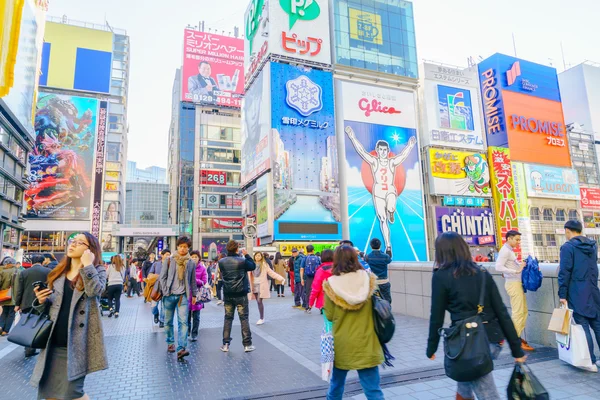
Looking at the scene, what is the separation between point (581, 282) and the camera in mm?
4859

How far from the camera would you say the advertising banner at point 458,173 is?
47219mm

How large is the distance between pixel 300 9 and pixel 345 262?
4340 centimetres

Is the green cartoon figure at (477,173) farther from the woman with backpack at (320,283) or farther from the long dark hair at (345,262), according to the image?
the long dark hair at (345,262)

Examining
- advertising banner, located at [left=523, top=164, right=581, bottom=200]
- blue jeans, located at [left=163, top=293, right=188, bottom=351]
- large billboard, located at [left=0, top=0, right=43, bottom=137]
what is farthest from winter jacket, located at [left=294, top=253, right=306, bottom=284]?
advertising banner, located at [left=523, top=164, right=581, bottom=200]

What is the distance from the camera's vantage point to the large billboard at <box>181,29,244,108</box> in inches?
2480

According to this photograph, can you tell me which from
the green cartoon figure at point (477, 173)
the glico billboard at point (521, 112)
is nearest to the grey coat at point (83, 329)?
the green cartoon figure at point (477, 173)

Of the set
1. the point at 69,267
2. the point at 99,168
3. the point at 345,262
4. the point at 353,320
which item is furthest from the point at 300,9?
the point at 353,320

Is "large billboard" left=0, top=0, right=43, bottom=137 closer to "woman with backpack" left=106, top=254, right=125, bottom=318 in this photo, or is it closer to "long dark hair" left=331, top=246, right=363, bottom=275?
"woman with backpack" left=106, top=254, right=125, bottom=318

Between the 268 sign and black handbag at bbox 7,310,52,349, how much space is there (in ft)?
193

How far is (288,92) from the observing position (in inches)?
1531

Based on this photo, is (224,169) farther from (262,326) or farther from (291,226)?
(262,326)

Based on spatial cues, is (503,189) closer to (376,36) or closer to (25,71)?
(376,36)

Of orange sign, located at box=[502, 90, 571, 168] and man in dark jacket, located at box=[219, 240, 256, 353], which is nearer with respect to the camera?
man in dark jacket, located at box=[219, 240, 256, 353]

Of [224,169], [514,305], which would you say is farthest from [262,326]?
[224,169]
